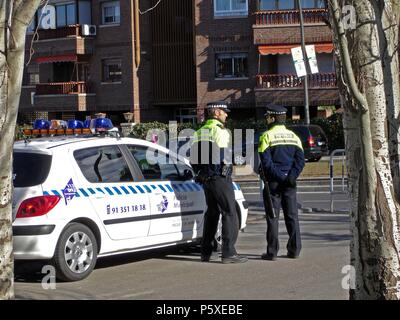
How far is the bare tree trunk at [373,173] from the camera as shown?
16.3 feet

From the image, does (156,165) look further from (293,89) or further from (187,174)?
(293,89)

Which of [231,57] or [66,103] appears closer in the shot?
[231,57]

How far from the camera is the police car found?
8203mm

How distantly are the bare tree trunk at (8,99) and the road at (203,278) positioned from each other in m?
2.01

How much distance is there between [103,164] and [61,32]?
39211mm

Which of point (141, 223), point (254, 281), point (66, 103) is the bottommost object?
point (254, 281)

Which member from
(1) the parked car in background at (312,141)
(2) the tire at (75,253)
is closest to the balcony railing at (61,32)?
(1) the parked car in background at (312,141)

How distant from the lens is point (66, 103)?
46375 millimetres

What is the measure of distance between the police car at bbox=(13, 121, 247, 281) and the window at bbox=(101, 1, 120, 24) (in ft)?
121

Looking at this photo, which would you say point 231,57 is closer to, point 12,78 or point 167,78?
point 167,78

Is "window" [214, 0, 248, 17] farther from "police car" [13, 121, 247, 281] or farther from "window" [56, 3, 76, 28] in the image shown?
"police car" [13, 121, 247, 281]

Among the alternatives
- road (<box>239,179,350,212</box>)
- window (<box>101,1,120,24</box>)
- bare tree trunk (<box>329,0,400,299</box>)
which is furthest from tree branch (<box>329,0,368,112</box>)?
window (<box>101,1,120,24</box>)
